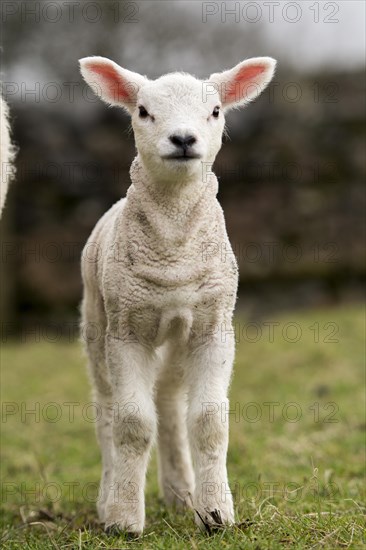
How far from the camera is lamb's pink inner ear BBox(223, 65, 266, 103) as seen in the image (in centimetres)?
449

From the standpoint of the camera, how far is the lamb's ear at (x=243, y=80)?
175 inches

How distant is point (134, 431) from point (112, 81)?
5.82 feet

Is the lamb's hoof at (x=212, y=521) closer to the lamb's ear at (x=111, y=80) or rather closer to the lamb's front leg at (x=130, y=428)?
the lamb's front leg at (x=130, y=428)

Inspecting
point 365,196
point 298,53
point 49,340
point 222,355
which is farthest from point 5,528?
point 298,53

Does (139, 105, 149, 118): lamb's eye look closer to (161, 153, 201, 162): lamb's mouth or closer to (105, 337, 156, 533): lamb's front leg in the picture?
(161, 153, 201, 162): lamb's mouth

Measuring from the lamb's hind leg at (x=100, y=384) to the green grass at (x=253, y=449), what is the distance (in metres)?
0.25

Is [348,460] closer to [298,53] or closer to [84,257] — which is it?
[84,257]

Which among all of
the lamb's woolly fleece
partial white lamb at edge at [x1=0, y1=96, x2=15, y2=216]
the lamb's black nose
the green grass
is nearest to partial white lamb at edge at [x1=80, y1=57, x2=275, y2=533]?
the lamb's woolly fleece

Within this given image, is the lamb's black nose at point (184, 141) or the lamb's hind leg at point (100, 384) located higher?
the lamb's black nose at point (184, 141)

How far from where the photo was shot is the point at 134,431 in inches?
169

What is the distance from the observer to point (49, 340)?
15.3 metres

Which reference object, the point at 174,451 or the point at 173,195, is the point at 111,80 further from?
the point at 174,451

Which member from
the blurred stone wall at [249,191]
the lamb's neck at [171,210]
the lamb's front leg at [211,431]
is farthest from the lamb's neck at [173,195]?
the blurred stone wall at [249,191]

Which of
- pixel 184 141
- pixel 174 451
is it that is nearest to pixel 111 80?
pixel 184 141
